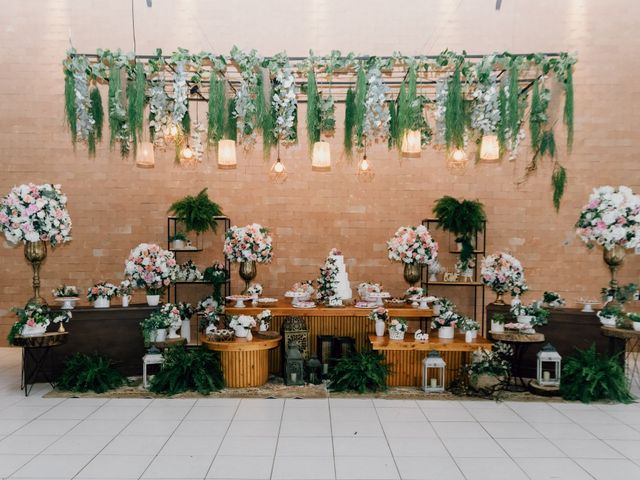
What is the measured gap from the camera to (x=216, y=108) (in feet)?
19.1

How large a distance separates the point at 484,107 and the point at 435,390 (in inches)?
136

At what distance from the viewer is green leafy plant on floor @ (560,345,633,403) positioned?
5.94m

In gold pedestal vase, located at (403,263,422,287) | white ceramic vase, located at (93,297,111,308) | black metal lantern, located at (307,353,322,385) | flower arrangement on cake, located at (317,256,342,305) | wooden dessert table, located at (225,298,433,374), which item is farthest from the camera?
gold pedestal vase, located at (403,263,422,287)

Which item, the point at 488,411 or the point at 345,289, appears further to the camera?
the point at 345,289

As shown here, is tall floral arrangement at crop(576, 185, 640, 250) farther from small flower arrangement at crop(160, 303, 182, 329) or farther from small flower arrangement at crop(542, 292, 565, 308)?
small flower arrangement at crop(160, 303, 182, 329)

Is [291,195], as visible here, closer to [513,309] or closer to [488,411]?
[513,309]

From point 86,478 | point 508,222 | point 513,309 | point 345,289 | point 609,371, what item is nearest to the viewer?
point 86,478

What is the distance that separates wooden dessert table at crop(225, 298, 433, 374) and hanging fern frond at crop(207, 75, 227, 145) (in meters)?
2.54

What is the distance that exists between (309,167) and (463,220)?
2887mm

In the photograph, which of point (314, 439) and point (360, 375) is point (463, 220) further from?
point (314, 439)

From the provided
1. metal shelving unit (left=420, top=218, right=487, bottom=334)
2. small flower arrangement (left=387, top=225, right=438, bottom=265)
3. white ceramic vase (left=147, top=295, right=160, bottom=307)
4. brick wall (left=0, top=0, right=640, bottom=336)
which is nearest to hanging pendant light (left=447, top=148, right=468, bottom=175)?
brick wall (left=0, top=0, right=640, bottom=336)

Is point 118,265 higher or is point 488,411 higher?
point 118,265

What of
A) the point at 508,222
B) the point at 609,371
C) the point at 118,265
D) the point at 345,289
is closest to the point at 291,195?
the point at 345,289

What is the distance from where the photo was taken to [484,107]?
5.82 metres
